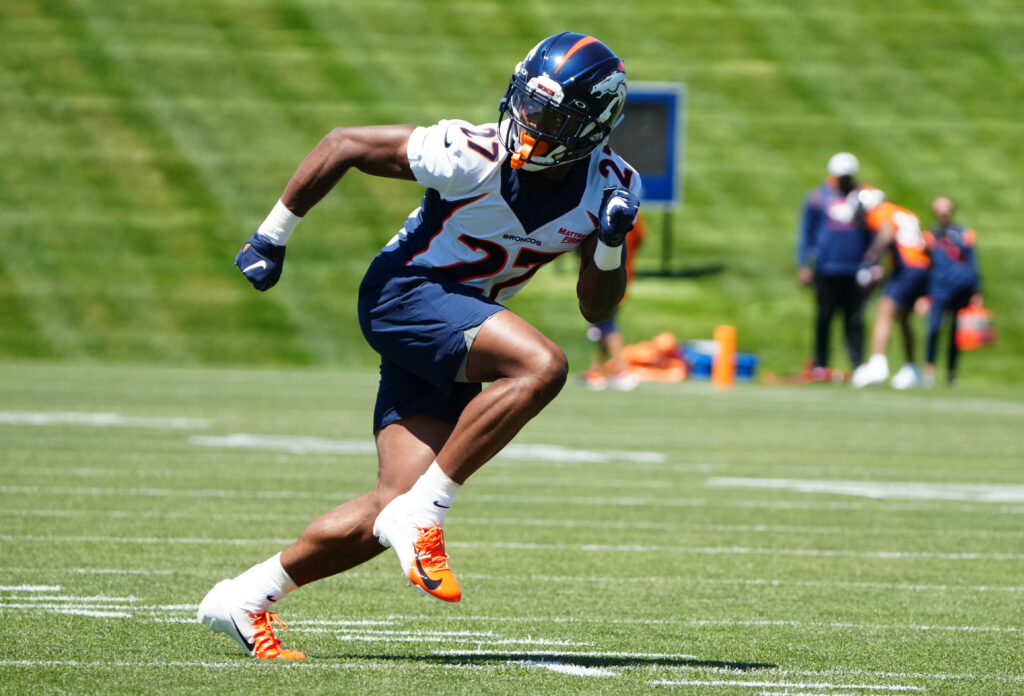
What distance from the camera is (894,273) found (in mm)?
20406

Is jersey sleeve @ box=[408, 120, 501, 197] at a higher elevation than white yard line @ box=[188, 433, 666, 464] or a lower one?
higher

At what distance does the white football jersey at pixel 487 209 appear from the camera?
5.32m

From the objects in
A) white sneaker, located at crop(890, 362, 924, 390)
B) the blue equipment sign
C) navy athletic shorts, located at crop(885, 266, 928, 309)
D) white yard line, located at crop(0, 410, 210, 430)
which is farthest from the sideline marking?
the blue equipment sign

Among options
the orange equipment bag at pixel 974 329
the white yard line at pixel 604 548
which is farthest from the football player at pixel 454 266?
the orange equipment bag at pixel 974 329

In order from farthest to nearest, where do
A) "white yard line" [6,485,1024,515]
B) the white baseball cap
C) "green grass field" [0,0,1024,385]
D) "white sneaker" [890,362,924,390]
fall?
"green grass field" [0,0,1024,385]
"white sneaker" [890,362,924,390]
the white baseball cap
"white yard line" [6,485,1024,515]

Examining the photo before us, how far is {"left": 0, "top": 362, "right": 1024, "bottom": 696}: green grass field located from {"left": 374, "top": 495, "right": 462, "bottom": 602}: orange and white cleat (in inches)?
9.8

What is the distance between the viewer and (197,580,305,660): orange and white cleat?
5.33 m

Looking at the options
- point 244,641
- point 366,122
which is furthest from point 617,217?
point 366,122

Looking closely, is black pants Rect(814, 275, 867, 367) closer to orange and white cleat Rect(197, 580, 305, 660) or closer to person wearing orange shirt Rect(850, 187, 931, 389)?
person wearing orange shirt Rect(850, 187, 931, 389)

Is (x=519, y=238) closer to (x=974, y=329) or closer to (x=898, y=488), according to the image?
(x=898, y=488)

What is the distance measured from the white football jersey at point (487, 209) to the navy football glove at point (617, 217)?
7.7 inches

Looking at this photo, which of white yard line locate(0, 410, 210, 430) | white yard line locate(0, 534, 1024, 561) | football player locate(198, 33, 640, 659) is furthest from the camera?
white yard line locate(0, 410, 210, 430)

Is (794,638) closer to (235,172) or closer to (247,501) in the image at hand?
(247,501)

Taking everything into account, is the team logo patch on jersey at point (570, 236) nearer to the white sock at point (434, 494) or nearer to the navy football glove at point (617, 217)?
the navy football glove at point (617, 217)
